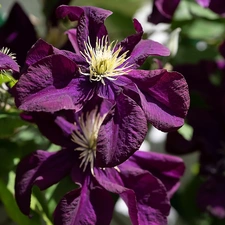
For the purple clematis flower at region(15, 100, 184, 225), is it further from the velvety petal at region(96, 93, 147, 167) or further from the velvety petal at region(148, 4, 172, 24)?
the velvety petal at region(148, 4, 172, 24)

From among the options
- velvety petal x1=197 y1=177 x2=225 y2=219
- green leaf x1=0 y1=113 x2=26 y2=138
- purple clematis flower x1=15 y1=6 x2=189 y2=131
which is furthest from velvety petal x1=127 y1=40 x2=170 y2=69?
velvety petal x1=197 y1=177 x2=225 y2=219

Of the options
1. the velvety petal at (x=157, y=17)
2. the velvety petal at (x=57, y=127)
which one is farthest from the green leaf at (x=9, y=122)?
the velvety petal at (x=157, y=17)

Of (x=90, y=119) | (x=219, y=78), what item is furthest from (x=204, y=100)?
(x=90, y=119)

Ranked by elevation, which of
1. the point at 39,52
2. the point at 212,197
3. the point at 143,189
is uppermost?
the point at 39,52

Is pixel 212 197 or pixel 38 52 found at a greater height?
pixel 38 52

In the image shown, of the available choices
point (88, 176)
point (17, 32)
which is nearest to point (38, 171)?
point (88, 176)

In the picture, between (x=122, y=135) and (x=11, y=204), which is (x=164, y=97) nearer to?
(x=122, y=135)

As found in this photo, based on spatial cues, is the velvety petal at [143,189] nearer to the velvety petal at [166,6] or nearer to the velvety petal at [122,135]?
the velvety petal at [122,135]

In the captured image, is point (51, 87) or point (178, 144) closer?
point (51, 87)
